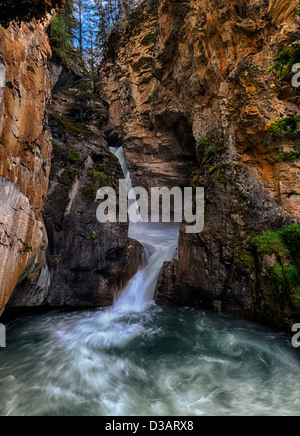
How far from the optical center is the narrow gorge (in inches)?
163

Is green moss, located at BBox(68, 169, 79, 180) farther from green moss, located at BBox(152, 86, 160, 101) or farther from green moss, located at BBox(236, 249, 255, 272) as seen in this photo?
green moss, located at BBox(152, 86, 160, 101)

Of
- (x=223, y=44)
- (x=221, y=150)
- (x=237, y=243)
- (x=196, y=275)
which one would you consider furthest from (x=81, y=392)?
(x=223, y=44)

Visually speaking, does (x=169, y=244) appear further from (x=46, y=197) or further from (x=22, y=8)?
(x=22, y=8)

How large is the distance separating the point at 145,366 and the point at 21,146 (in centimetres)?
557

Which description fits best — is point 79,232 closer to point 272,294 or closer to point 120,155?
point 272,294

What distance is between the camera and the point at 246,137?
834cm

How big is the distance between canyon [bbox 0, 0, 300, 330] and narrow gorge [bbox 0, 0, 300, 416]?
50 mm

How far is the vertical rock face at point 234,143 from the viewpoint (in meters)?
7.33

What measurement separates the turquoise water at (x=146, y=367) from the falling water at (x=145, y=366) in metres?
0.02

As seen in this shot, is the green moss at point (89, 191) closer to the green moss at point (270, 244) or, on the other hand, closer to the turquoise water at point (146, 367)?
the turquoise water at point (146, 367)

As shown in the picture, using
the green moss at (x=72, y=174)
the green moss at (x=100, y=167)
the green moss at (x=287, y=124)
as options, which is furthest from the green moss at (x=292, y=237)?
the green moss at (x=72, y=174)

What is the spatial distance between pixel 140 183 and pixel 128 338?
11310mm

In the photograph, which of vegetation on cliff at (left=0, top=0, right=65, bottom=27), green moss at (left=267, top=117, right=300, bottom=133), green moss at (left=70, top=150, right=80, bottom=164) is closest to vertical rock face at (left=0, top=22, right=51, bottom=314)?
vegetation on cliff at (left=0, top=0, right=65, bottom=27)

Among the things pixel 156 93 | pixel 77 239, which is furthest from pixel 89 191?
pixel 156 93
